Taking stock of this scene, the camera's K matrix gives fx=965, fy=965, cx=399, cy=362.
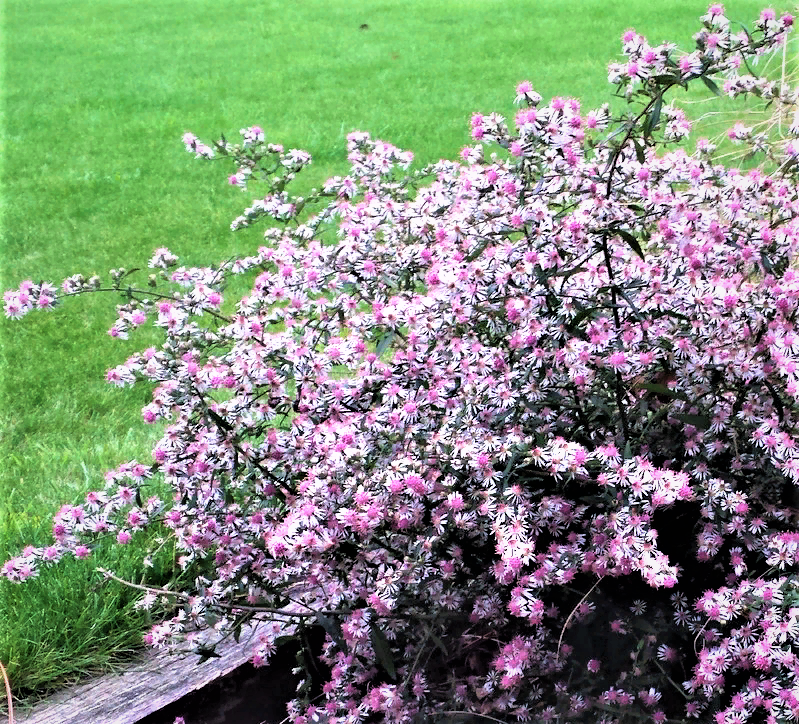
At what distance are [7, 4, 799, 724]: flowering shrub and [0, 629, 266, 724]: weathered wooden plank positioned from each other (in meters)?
0.15

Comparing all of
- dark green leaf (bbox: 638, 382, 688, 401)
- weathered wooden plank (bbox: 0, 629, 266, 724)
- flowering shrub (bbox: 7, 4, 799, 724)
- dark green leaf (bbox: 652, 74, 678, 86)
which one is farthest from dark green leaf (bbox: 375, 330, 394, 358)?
weathered wooden plank (bbox: 0, 629, 266, 724)

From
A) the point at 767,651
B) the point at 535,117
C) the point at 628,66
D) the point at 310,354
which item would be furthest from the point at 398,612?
the point at 628,66

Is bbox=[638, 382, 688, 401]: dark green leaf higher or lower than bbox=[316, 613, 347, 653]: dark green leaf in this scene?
higher

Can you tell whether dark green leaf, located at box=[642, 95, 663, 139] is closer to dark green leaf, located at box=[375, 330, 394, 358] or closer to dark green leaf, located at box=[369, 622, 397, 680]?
dark green leaf, located at box=[375, 330, 394, 358]

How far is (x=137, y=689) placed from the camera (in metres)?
1.98

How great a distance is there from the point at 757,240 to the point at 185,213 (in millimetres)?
4038

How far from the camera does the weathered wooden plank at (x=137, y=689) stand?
6.30 ft

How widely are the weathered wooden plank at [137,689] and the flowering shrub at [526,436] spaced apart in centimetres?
15

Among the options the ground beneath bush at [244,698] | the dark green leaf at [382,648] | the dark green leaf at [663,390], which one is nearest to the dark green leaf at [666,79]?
the dark green leaf at [663,390]

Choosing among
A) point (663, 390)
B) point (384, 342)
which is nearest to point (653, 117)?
point (663, 390)

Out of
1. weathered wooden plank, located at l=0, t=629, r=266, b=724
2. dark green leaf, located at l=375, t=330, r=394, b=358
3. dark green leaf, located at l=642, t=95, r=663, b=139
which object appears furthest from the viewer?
weathered wooden plank, located at l=0, t=629, r=266, b=724

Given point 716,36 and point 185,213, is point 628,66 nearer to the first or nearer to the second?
point 716,36

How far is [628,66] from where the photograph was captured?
155cm

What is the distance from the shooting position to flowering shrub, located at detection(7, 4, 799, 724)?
1559mm
